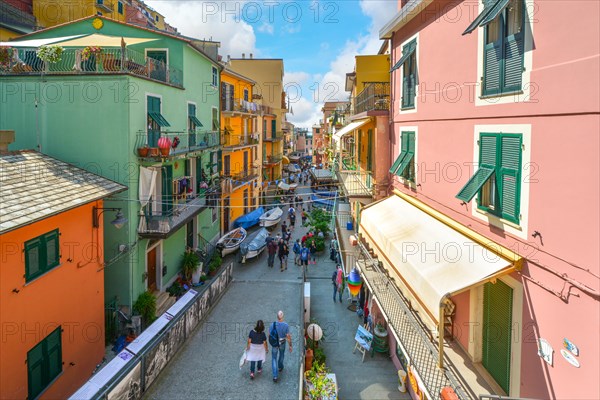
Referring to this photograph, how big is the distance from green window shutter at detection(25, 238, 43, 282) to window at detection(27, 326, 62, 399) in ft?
6.06

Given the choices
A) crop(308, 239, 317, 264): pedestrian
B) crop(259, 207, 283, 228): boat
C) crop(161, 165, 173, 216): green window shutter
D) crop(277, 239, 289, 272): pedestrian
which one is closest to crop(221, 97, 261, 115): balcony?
crop(259, 207, 283, 228): boat

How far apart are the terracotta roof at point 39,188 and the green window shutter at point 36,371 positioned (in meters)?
3.61

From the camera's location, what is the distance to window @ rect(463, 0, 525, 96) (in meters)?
7.24

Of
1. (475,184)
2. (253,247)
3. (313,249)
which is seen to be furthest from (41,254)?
(313,249)

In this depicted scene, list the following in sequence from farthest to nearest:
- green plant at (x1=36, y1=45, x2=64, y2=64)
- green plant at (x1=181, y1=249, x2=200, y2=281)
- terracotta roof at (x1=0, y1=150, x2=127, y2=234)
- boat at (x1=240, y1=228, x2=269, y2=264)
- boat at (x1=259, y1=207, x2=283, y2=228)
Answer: boat at (x1=259, y1=207, x2=283, y2=228)
boat at (x1=240, y1=228, x2=269, y2=264)
green plant at (x1=181, y1=249, x2=200, y2=281)
green plant at (x1=36, y1=45, x2=64, y2=64)
terracotta roof at (x1=0, y1=150, x2=127, y2=234)

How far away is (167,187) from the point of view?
801 inches

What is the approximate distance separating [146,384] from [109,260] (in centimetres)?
722

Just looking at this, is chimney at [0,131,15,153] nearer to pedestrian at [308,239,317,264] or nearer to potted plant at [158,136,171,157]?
potted plant at [158,136,171,157]

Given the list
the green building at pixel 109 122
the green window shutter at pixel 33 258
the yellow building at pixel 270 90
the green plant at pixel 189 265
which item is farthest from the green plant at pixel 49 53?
the yellow building at pixel 270 90

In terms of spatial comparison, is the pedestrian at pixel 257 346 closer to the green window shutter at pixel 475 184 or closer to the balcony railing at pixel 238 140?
the green window shutter at pixel 475 184

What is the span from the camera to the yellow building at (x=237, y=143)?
30.7m

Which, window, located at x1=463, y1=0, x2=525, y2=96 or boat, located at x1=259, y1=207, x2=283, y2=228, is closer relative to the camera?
window, located at x1=463, y1=0, x2=525, y2=96

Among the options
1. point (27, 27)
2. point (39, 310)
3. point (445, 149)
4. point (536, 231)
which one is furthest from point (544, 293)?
point (27, 27)

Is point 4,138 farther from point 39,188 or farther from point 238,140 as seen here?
point 238,140
